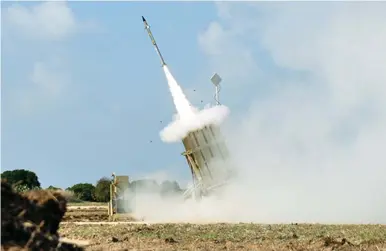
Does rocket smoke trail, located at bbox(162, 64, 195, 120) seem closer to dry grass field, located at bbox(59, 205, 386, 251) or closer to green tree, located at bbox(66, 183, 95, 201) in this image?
dry grass field, located at bbox(59, 205, 386, 251)

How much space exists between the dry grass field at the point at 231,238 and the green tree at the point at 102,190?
39.6m

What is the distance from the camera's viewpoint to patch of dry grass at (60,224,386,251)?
22.1m

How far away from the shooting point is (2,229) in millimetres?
13594

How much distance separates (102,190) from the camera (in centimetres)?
7094

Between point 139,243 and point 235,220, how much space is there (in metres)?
15.8

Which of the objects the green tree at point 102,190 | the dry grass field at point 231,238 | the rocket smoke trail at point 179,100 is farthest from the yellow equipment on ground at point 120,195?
the green tree at point 102,190

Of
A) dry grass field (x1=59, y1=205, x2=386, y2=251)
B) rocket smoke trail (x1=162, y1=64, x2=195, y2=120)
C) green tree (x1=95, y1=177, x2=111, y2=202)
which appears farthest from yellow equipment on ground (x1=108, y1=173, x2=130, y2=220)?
Answer: green tree (x1=95, y1=177, x2=111, y2=202)

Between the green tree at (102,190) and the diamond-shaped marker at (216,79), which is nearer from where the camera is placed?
the diamond-shaped marker at (216,79)

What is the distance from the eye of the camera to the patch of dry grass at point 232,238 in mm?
22125

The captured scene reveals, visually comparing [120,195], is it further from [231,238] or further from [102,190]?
[102,190]

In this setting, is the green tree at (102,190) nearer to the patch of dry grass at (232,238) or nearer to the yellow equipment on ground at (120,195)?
the yellow equipment on ground at (120,195)

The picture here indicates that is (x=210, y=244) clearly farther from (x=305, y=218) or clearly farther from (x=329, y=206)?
(x=329, y=206)

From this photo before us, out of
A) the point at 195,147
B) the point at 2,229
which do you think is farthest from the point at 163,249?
the point at 195,147

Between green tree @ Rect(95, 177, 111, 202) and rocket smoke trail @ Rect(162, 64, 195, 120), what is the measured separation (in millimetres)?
31984
